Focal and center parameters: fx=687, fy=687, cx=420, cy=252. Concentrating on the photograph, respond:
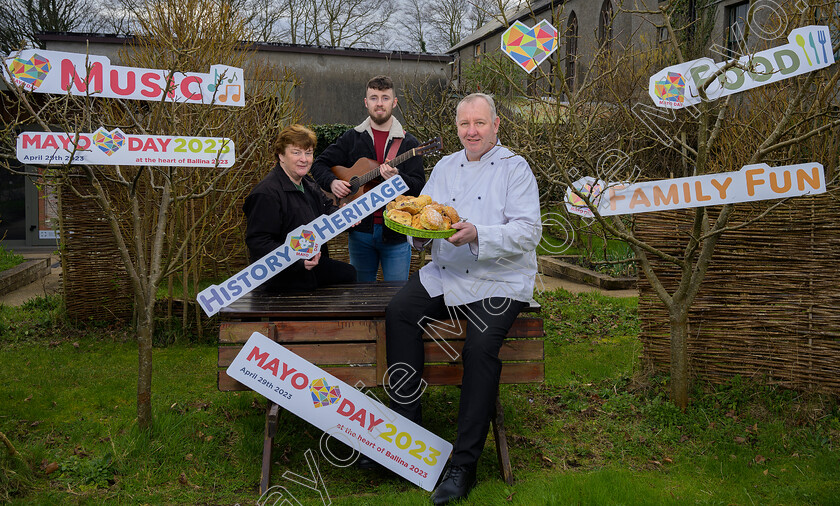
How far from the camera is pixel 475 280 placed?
3746 millimetres

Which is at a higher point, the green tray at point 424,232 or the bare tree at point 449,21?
the bare tree at point 449,21

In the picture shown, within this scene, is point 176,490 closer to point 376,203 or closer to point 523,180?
point 376,203

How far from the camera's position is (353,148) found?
521 cm

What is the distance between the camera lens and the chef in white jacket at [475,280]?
3.49 metres

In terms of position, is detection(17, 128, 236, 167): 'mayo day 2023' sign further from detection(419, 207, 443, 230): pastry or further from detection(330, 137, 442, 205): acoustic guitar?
detection(330, 137, 442, 205): acoustic guitar

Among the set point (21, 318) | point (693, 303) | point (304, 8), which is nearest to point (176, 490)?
point (693, 303)

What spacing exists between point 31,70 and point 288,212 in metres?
1.66

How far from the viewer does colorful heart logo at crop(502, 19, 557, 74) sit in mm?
3789

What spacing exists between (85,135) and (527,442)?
3.00 m

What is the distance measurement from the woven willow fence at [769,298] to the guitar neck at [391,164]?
1704 millimetres

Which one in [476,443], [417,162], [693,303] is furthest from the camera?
[417,162]

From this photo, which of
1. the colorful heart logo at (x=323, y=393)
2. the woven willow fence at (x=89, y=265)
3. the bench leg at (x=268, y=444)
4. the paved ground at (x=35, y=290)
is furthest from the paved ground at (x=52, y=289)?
the bench leg at (x=268, y=444)

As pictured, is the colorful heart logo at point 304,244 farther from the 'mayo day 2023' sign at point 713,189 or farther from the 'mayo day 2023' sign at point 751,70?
the 'mayo day 2023' sign at point 751,70

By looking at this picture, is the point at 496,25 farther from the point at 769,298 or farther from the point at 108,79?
the point at 108,79
